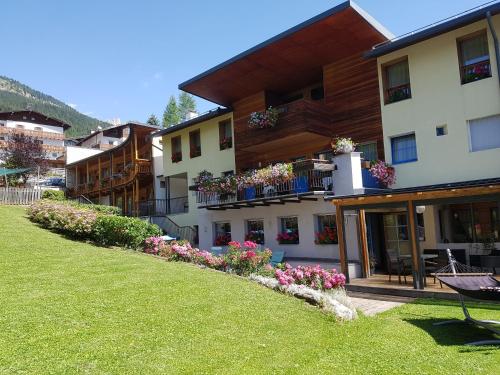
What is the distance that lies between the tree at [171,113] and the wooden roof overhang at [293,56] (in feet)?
181

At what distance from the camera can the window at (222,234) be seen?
2172cm

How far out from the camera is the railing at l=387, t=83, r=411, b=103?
1612cm

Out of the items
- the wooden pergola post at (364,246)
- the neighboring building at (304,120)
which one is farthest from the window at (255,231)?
the wooden pergola post at (364,246)

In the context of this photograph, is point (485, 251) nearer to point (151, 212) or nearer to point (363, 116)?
point (363, 116)

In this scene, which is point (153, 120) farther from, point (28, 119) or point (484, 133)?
point (484, 133)

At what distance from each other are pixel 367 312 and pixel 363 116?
9.85 m

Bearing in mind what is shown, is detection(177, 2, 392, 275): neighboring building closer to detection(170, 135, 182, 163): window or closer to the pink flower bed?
the pink flower bed

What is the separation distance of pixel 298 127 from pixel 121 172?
69.8 feet

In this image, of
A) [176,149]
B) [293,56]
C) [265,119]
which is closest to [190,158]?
[176,149]

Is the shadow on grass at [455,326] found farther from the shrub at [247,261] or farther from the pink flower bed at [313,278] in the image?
the shrub at [247,261]

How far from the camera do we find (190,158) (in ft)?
86.0

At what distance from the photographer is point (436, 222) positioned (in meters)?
15.3

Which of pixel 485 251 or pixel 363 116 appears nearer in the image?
pixel 485 251

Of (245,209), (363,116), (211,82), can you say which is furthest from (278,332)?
(211,82)
